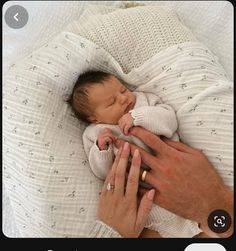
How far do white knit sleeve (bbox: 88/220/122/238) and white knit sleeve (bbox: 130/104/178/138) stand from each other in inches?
8.6

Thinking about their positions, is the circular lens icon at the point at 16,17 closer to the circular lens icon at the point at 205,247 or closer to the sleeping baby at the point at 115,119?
the sleeping baby at the point at 115,119

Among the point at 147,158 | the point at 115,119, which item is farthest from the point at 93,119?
the point at 147,158

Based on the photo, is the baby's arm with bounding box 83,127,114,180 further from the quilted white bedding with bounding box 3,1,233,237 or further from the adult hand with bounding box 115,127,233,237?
the quilted white bedding with bounding box 3,1,233,237

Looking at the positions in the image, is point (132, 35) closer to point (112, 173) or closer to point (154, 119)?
point (154, 119)

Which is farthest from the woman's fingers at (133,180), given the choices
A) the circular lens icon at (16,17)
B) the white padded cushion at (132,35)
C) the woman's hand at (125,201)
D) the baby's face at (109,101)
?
the circular lens icon at (16,17)

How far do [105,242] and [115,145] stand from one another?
0.68 ft

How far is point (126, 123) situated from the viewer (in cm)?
91

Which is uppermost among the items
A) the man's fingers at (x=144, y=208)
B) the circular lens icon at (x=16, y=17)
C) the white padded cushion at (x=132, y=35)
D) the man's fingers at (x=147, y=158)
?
the circular lens icon at (x=16, y=17)

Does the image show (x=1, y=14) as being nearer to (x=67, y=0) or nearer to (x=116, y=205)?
(x=67, y=0)

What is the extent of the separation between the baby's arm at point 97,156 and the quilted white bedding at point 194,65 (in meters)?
0.16

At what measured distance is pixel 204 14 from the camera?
1144 millimetres

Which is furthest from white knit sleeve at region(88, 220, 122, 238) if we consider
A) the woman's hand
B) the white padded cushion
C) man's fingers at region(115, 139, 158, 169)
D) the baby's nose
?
the white padded cushion

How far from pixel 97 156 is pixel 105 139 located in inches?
1.6

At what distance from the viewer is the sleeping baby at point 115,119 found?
2.96 feet
